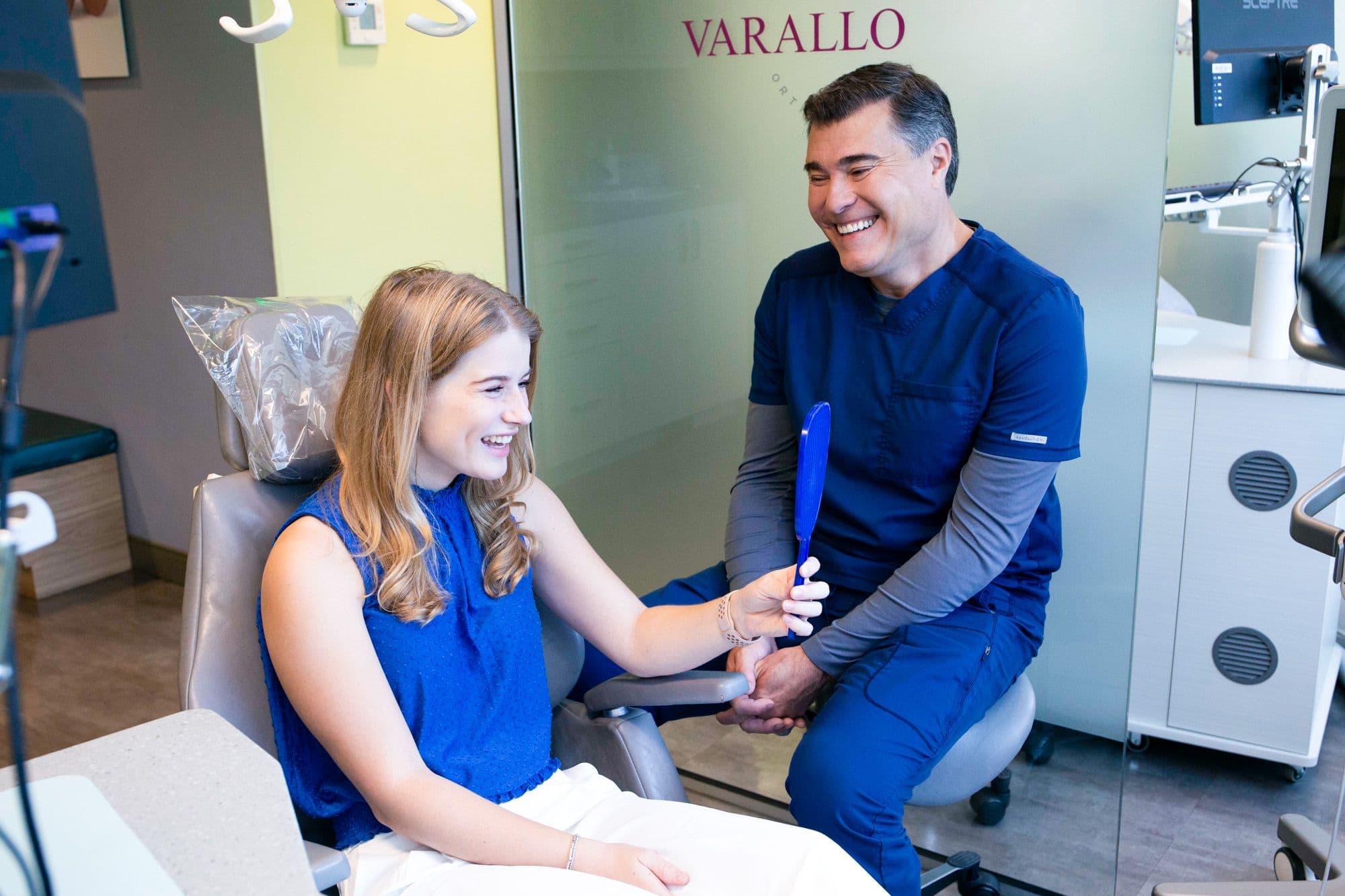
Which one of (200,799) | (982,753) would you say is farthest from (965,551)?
(200,799)

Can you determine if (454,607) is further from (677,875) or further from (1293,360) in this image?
(1293,360)

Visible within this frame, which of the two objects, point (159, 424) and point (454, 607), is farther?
point (159, 424)

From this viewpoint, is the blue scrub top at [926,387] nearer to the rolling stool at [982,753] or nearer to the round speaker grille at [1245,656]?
the rolling stool at [982,753]

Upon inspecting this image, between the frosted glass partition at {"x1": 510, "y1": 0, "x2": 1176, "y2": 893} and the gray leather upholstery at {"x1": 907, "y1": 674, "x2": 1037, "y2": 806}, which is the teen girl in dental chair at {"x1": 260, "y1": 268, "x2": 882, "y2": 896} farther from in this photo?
the frosted glass partition at {"x1": 510, "y1": 0, "x2": 1176, "y2": 893}

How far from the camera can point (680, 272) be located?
2354mm

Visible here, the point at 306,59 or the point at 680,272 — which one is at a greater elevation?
the point at 306,59

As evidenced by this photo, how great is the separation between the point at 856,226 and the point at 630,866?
3.19ft

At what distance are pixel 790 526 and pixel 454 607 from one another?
73 cm

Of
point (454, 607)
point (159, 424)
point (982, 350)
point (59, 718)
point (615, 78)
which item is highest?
point (615, 78)

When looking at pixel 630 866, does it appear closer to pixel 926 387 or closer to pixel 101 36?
pixel 926 387

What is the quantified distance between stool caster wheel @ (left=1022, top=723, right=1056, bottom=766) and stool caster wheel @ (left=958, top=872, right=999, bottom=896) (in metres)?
0.22

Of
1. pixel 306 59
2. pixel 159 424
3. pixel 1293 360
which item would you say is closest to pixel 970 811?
pixel 1293 360

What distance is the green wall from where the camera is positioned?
2.36 meters

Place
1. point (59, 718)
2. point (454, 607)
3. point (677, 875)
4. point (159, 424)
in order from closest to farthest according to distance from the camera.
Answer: point (677, 875), point (454, 607), point (59, 718), point (159, 424)
